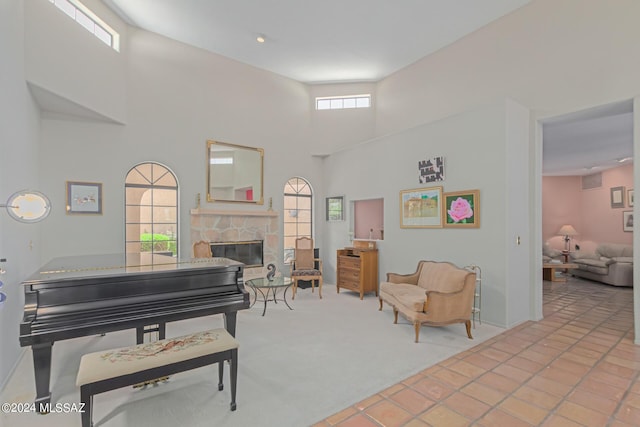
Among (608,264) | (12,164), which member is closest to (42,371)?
(12,164)

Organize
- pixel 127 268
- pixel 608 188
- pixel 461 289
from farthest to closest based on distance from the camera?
pixel 608 188 < pixel 461 289 < pixel 127 268

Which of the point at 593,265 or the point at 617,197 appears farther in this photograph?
the point at 617,197

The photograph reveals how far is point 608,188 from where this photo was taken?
838 centimetres

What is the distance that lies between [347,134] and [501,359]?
17.6 ft

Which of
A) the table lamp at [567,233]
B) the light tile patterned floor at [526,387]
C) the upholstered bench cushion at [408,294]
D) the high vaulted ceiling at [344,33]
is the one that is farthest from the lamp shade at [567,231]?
the upholstered bench cushion at [408,294]

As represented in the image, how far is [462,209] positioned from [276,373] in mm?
3321

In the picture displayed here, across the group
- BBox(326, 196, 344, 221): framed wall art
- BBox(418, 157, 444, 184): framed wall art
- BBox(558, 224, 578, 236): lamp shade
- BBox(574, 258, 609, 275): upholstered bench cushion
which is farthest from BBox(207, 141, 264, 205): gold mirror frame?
BBox(558, 224, 578, 236): lamp shade

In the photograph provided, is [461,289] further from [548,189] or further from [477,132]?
[548,189]

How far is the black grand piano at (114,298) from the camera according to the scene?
2053 millimetres

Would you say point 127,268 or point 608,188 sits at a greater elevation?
point 608,188

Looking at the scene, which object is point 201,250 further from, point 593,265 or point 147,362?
point 593,265

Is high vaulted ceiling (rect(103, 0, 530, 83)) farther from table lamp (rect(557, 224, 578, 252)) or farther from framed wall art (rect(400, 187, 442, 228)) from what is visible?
table lamp (rect(557, 224, 578, 252))

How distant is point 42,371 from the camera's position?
216 centimetres

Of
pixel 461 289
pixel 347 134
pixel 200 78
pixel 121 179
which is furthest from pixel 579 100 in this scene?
pixel 121 179
